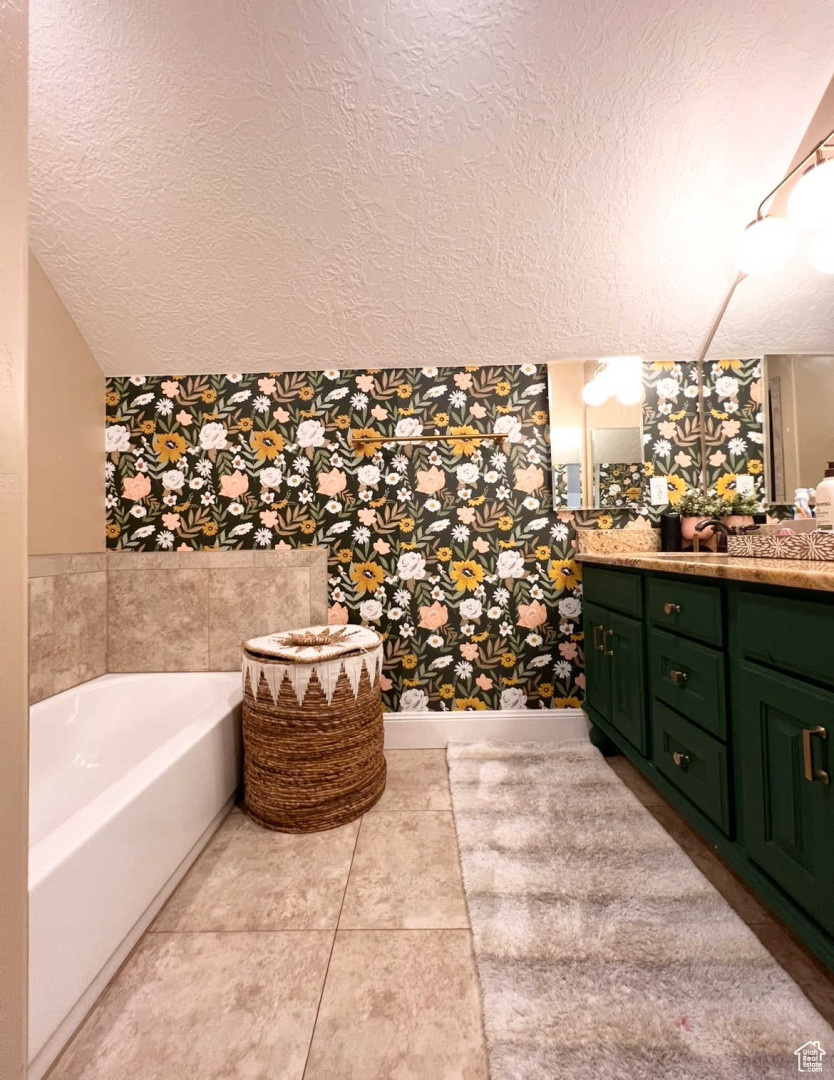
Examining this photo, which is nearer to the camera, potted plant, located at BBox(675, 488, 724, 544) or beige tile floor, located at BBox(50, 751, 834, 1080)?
beige tile floor, located at BBox(50, 751, 834, 1080)

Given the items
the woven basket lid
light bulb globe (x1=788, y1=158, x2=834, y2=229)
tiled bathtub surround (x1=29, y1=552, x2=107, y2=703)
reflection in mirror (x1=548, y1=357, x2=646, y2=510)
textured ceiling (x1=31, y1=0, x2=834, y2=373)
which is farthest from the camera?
reflection in mirror (x1=548, y1=357, x2=646, y2=510)

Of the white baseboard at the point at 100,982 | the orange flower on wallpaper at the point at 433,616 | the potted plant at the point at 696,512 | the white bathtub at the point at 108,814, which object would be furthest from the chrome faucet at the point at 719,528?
the white baseboard at the point at 100,982

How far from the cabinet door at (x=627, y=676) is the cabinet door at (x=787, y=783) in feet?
1.68

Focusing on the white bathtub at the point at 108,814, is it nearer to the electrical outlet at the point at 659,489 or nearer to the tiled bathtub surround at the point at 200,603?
the tiled bathtub surround at the point at 200,603

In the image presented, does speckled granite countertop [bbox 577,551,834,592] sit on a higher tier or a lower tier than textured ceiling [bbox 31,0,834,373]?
lower

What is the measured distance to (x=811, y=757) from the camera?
965 millimetres

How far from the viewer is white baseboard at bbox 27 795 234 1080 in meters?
0.93

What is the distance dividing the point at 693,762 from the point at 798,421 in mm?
1375

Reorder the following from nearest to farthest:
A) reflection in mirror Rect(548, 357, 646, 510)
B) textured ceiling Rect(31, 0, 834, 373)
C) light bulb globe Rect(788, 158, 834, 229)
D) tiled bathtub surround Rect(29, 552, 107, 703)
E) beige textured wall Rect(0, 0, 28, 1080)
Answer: beige textured wall Rect(0, 0, 28, 1080) < textured ceiling Rect(31, 0, 834, 373) < light bulb globe Rect(788, 158, 834, 229) < tiled bathtub surround Rect(29, 552, 107, 703) < reflection in mirror Rect(548, 357, 646, 510)

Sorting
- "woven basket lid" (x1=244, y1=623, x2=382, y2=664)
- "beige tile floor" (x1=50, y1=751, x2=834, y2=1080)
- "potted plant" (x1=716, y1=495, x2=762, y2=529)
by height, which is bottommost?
"beige tile floor" (x1=50, y1=751, x2=834, y2=1080)

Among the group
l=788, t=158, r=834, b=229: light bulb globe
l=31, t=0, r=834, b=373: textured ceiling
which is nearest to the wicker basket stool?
l=31, t=0, r=834, b=373: textured ceiling

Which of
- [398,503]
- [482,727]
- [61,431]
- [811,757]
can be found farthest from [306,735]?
[61,431]

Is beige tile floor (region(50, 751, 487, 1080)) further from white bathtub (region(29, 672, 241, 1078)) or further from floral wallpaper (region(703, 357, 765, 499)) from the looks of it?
floral wallpaper (region(703, 357, 765, 499))

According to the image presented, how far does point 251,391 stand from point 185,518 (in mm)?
697
